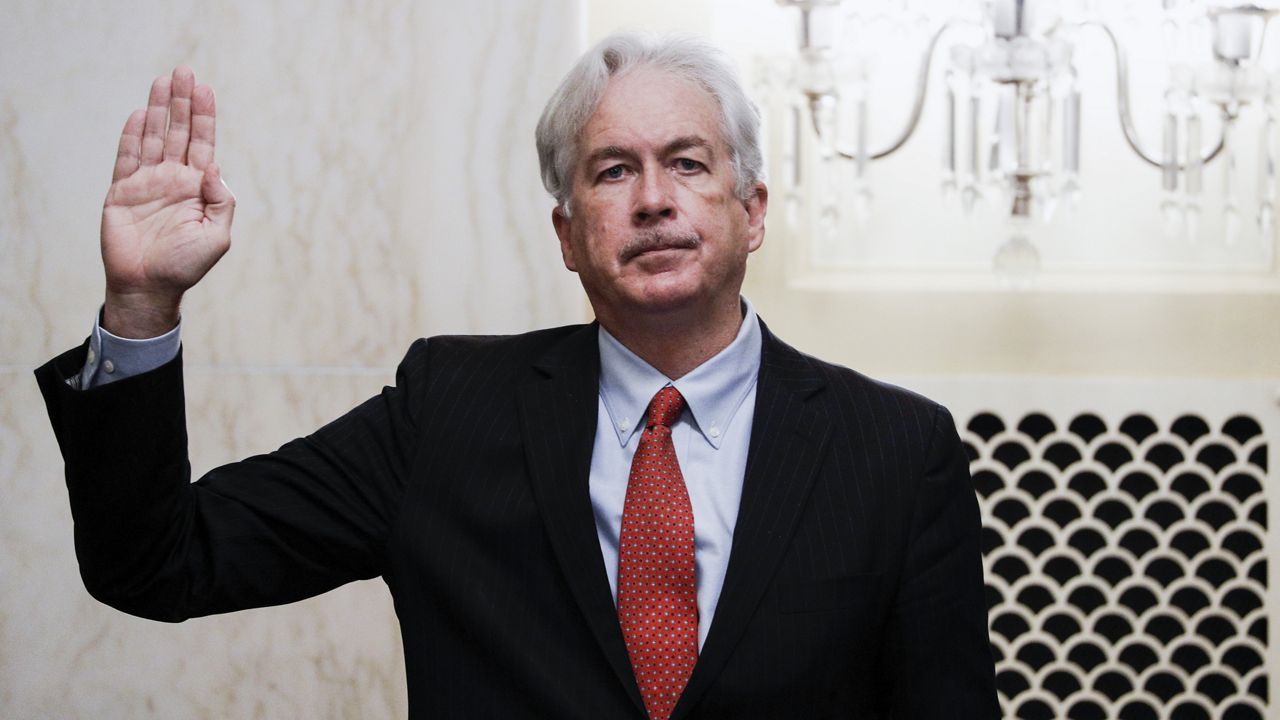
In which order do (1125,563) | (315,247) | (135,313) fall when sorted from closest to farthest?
(135,313)
(315,247)
(1125,563)

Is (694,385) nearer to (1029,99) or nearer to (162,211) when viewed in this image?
(162,211)

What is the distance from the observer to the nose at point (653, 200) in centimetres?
122

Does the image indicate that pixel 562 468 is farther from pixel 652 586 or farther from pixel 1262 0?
pixel 1262 0

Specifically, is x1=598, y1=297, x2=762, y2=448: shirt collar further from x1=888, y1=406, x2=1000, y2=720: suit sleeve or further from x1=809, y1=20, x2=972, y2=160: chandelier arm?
x1=809, y1=20, x2=972, y2=160: chandelier arm

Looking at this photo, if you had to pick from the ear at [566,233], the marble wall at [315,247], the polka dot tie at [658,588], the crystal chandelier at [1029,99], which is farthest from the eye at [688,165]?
the crystal chandelier at [1029,99]

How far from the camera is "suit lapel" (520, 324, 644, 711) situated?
112cm

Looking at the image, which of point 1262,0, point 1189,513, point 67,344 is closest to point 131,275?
point 67,344

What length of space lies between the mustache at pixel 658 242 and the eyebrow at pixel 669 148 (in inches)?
3.2

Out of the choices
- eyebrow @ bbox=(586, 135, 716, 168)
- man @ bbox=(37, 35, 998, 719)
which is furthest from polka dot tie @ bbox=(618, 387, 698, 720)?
eyebrow @ bbox=(586, 135, 716, 168)

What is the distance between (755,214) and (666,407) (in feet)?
0.77

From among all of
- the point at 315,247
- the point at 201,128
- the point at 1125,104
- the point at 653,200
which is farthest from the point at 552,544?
the point at 1125,104

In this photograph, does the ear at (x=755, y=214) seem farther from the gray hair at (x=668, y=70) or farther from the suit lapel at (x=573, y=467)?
the suit lapel at (x=573, y=467)

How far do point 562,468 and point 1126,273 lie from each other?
4.63 feet

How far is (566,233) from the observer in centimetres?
133
